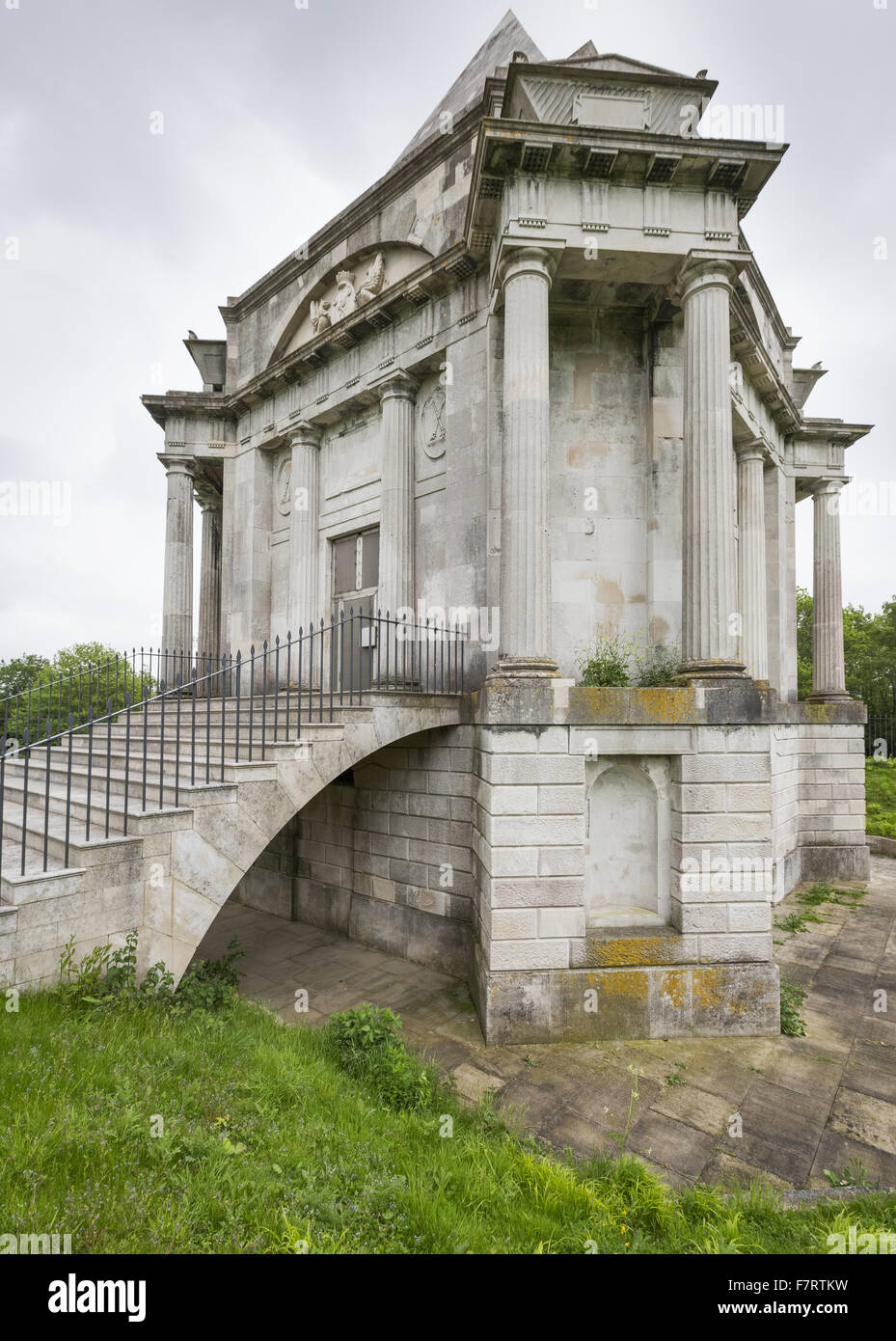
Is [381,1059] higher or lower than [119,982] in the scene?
lower

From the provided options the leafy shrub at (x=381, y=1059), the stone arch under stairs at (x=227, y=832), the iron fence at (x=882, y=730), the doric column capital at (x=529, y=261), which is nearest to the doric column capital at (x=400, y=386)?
the doric column capital at (x=529, y=261)

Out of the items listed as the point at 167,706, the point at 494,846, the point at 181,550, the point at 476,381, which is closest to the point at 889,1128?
the point at 494,846

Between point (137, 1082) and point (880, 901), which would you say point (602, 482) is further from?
point (880, 901)

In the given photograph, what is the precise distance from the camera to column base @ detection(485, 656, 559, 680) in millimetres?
6582

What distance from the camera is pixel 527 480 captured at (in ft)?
22.3

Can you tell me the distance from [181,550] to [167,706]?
398cm

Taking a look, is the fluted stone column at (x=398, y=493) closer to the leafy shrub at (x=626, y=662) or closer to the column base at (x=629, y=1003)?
the leafy shrub at (x=626, y=662)

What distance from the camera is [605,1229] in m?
3.43

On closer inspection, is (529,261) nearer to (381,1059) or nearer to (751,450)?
(751,450)

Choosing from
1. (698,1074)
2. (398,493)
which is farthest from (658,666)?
(398,493)

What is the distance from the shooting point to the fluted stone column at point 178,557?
43.8 ft

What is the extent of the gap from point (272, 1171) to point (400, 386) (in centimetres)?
1012

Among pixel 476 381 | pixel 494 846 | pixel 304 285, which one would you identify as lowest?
pixel 494 846

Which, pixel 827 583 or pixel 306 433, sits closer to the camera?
pixel 306 433
